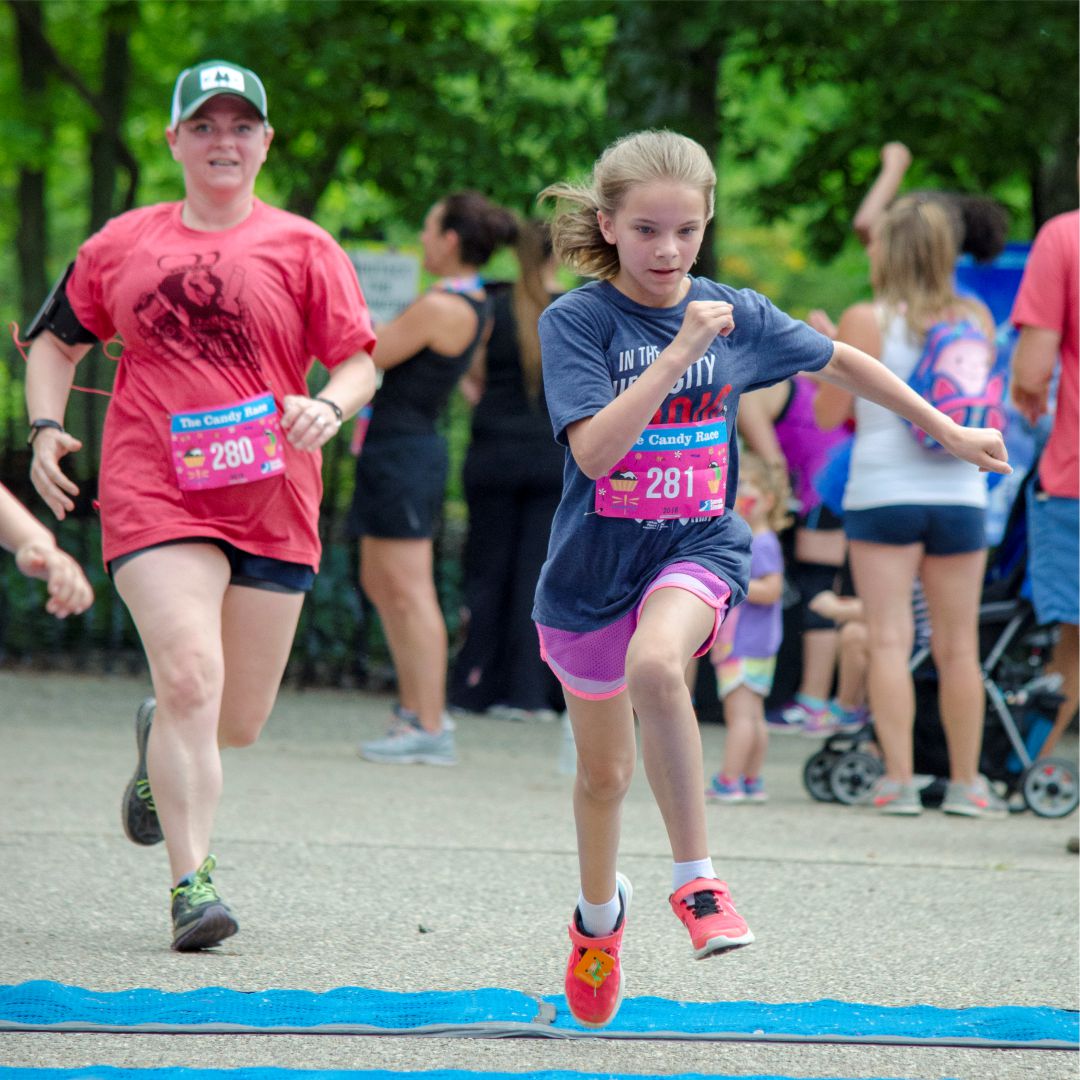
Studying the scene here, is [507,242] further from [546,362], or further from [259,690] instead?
[546,362]

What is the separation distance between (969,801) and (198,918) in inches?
145

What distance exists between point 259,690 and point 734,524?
5.28 feet

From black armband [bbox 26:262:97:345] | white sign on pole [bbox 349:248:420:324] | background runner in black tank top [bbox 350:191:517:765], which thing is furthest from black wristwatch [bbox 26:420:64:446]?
white sign on pole [bbox 349:248:420:324]

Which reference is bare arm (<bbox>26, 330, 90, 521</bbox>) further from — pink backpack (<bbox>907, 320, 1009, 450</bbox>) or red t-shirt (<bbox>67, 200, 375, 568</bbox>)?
pink backpack (<bbox>907, 320, 1009, 450</bbox>)

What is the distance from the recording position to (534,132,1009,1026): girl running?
12.2 feet

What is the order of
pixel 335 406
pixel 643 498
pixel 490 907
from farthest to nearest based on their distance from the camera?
pixel 490 907
pixel 335 406
pixel 643 498

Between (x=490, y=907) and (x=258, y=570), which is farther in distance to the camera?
(x=490, y=907)

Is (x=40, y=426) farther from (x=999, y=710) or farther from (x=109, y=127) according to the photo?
(x=109, y=127)

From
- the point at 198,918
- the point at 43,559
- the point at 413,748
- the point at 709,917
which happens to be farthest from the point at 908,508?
the point at 43,559

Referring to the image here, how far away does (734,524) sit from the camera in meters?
4.03

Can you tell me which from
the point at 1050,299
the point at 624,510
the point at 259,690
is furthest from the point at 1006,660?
the point at 624,510

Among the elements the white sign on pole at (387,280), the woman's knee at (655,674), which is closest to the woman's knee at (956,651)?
the woman's knee at (655,674)

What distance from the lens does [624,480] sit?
3.85 metres

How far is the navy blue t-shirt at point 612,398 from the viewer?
12.6ft
